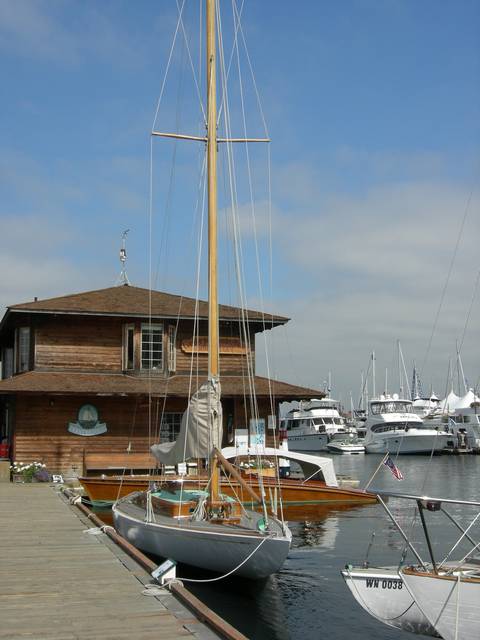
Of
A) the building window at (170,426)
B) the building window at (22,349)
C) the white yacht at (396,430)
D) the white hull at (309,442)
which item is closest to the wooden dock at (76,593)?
the building window at (170,426)

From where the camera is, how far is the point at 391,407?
272 feet

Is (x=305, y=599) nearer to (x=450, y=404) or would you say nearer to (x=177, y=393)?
(x=177, y=393)

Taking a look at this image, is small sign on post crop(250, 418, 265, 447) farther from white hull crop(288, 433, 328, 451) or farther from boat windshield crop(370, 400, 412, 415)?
white hull crop(288, 433, 328, 451)

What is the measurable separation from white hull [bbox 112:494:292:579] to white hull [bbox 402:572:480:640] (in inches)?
126

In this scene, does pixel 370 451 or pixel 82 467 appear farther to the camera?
pixel 370 451

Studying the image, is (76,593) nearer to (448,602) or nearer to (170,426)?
(448,602)

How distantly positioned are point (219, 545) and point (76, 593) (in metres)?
3.43

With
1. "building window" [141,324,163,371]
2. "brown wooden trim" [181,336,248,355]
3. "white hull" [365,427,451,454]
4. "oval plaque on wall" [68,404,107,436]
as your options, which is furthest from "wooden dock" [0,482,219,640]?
"white hull" [365,427,451,454]

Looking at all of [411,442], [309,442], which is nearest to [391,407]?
[411,442]

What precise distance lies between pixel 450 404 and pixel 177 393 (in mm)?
72508

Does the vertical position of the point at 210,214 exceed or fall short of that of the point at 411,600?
it exceeds it

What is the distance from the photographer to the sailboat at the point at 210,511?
13227 millimetres

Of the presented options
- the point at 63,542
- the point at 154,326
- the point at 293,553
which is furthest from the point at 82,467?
the point at 63,542

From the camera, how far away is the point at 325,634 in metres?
12.3
